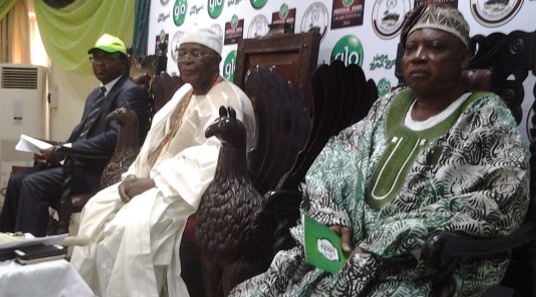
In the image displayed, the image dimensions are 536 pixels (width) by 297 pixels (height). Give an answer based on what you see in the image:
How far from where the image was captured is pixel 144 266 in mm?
2633

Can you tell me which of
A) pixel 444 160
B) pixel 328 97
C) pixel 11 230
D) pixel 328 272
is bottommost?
pixel 11 230

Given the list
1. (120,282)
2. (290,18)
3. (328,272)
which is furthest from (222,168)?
(290,18)

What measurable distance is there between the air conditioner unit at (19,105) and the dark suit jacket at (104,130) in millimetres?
2951

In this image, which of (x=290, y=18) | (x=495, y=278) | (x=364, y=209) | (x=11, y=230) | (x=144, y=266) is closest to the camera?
(x=495, y=278)

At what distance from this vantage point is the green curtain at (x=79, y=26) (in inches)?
209

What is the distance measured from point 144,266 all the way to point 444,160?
Answer: 1429 mm

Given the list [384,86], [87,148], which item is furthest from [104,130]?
[384,86]

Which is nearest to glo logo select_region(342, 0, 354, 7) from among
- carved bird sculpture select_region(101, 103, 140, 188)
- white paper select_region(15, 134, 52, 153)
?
carved bird sculpture select_region(101, 103, 140, 188)

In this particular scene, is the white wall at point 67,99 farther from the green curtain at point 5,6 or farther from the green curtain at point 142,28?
the green curtain at point 142,28

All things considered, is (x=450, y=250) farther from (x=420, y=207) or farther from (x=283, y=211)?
(x=283, y=211)

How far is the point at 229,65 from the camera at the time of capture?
411 cm

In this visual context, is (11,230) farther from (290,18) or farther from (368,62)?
(368,62)

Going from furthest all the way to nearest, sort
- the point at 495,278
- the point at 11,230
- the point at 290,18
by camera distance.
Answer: the point at 11,230
the point at 290,18
the point at 495,278

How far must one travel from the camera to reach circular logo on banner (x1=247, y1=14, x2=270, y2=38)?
379 centimetres
